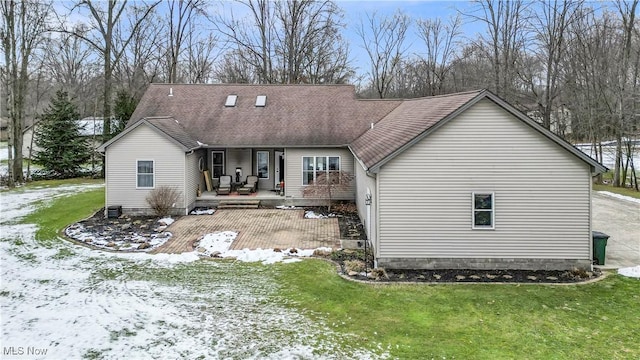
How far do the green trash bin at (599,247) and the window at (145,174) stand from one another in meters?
15.9

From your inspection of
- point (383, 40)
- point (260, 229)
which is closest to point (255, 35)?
point (383, 40)

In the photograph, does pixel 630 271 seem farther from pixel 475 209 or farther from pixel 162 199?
pixel 162 199

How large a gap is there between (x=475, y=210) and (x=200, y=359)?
7635 millimetres

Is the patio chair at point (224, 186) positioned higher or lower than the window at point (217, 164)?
lower

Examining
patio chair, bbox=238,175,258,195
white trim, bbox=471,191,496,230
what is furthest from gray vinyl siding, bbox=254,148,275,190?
white trim, bbox=471,191,496,230

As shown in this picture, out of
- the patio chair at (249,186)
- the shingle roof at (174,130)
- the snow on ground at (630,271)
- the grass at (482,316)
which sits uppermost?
the shingle roof at (174,130)

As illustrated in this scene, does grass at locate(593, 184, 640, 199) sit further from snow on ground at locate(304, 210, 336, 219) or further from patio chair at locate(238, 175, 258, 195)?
patio chair at locate(238, 175, 258, 195)

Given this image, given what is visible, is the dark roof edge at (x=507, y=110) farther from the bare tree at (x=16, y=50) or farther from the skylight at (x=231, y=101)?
the bare tree at (x=16, y=50)

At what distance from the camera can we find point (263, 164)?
22.4m

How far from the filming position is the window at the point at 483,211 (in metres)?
11.3

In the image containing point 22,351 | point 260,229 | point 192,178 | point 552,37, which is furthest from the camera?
point 552,37

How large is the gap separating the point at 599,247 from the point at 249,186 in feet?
48.2

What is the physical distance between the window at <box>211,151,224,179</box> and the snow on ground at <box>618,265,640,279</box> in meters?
17.2

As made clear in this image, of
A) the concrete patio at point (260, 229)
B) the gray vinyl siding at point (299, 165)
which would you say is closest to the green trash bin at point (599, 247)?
the concrete patio at point (260, 229)
